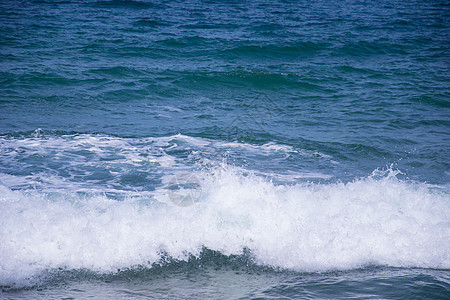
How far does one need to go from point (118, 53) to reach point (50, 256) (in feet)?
35.8

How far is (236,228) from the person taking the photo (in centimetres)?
523

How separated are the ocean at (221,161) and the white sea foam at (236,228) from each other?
2cm

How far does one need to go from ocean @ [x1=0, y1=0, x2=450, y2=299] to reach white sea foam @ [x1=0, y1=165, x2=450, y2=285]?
22mm

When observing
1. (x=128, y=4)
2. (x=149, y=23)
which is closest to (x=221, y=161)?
(x=149, y=23)

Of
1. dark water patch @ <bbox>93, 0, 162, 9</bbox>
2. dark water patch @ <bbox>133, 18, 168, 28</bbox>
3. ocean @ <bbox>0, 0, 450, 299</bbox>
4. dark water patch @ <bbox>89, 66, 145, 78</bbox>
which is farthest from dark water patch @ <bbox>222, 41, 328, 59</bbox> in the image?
dark water patch @ <bbox>93, 0, 162, 9</bbox>

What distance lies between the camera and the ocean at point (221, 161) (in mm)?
4504

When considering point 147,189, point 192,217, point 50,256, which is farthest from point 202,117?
point 50,256

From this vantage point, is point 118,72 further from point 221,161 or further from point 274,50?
point 221,161

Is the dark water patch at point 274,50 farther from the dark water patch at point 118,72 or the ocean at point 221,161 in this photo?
the dark water patch at point 118,72

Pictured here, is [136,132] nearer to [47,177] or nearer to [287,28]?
[47,177]

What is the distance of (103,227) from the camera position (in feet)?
16.5

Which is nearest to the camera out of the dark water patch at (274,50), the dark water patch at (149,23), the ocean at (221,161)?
the ocean at (221,161)

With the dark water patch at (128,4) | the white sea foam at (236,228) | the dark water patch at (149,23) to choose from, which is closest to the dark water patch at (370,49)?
the dark water patch at (149,23)

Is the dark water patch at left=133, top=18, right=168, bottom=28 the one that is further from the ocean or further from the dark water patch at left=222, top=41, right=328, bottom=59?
the dark water patch at left=222, top=41, right=328, bottom=59
